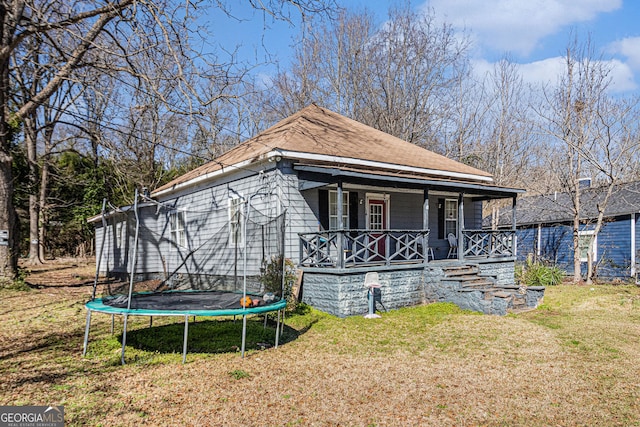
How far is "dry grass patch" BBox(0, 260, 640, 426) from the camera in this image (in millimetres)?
4477

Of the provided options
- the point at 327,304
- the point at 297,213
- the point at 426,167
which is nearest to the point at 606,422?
the point at 327,304

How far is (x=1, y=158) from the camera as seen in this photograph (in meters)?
11.8

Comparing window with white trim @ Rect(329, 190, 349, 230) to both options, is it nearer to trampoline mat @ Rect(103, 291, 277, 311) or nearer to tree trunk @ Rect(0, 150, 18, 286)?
trampoline mat @ Rect(103, 291, 277, 311)

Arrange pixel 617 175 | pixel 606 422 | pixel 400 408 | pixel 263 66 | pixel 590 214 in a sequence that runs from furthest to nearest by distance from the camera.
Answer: pixel 590 214 < pixel 617 175 < pixel 263 66 < pixel 400 408 < pixel 606 422

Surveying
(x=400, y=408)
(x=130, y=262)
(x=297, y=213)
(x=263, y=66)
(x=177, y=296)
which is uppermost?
(x=263, y=66)

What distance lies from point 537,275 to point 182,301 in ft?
45.1

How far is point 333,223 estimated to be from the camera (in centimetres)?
1251

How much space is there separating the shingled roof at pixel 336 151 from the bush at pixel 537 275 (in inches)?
145

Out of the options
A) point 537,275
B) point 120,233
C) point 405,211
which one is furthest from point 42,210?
point 537,275

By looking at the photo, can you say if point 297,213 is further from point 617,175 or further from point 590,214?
point 590,214

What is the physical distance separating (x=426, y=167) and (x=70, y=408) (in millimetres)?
11642

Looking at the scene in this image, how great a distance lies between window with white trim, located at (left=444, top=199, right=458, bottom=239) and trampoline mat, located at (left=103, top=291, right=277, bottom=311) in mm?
9930

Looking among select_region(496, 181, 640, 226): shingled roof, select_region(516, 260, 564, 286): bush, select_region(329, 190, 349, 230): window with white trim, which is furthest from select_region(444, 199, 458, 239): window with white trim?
select_region(496, 181, 640, 226): shingled roof

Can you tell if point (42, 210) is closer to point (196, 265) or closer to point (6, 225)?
point (6, 225)
